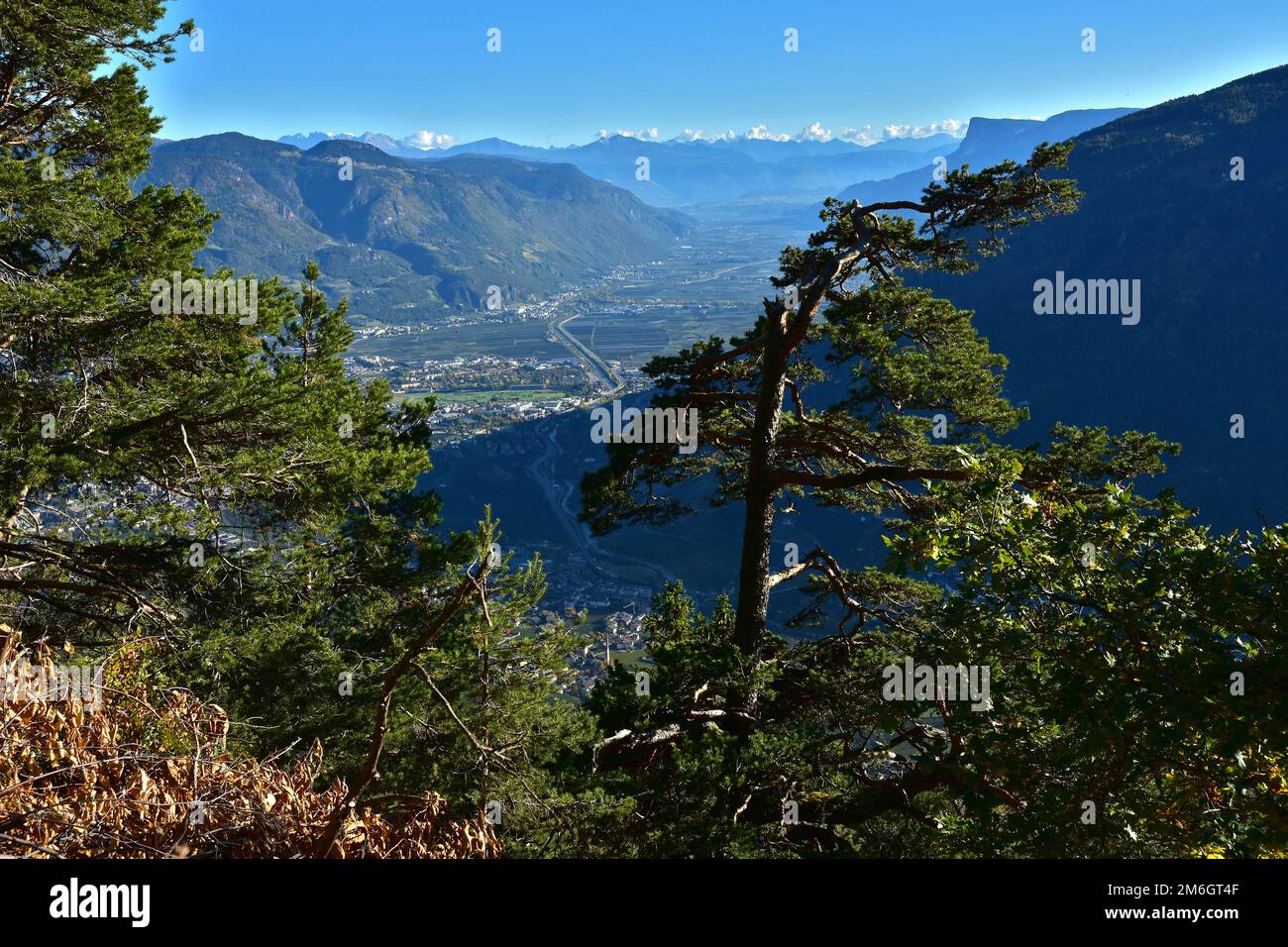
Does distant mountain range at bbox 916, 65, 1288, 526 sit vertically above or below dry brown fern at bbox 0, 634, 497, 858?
above

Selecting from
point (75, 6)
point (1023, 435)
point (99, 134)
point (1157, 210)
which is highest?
point (1157, 210)

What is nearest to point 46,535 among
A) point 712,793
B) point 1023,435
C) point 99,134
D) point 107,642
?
point 107,642

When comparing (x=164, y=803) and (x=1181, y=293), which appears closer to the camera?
(x=164, y=803)

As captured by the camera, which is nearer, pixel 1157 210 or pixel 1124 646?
pixel 1124 646

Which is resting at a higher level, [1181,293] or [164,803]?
[1181,293]

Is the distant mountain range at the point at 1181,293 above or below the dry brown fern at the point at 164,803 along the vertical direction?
above

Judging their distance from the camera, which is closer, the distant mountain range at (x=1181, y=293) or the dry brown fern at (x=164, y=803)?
the dry brown fern at (x=164, y=803)
